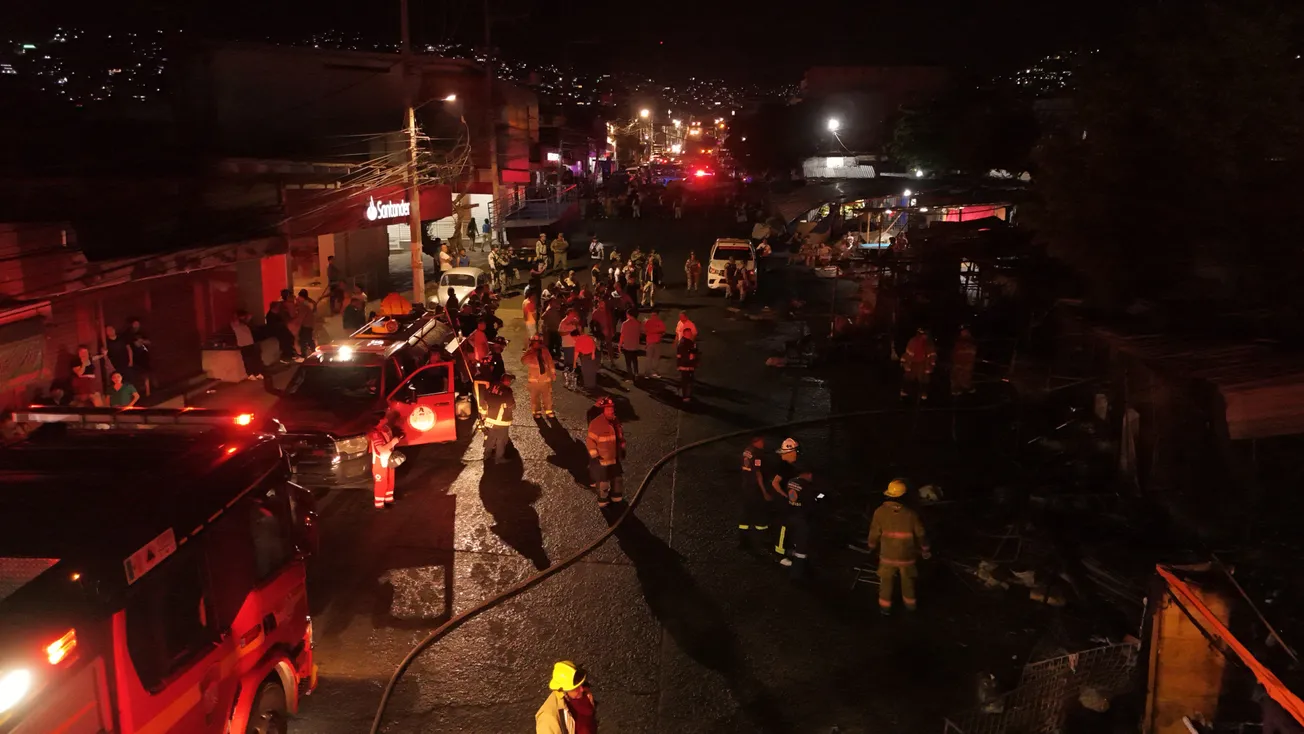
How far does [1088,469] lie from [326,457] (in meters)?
9.69

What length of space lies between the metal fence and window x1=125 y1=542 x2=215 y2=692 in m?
5.12

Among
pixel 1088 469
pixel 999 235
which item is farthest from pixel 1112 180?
pixel 999 235

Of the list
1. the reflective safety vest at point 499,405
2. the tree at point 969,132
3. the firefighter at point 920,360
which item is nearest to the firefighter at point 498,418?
the reflective safety vest at point 499,405

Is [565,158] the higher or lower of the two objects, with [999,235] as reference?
higher

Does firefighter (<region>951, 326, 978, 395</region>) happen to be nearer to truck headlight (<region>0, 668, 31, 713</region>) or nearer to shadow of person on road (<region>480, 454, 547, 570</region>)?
shadow of person on road (<region>480, 454, 547, 570</region>)

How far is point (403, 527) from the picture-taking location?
34.3 ft

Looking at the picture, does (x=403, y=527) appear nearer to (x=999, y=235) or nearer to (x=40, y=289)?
(x=40, y=289)

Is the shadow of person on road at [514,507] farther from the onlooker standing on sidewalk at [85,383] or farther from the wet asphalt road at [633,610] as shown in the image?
the onlooker standing on sidewalk at [85,383]

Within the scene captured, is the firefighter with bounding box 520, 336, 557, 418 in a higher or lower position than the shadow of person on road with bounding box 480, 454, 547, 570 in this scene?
higher

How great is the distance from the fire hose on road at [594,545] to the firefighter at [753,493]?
4.79 feet

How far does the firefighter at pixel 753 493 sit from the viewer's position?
32.6 feet

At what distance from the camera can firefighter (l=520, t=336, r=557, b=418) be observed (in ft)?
44.5

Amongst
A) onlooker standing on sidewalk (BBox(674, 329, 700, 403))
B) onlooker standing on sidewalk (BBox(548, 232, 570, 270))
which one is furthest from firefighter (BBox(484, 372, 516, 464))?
onlooker standing on sidewalk (BBox(548, 232, 570, 270))

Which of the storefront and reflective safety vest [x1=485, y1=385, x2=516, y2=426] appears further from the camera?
the storefront
